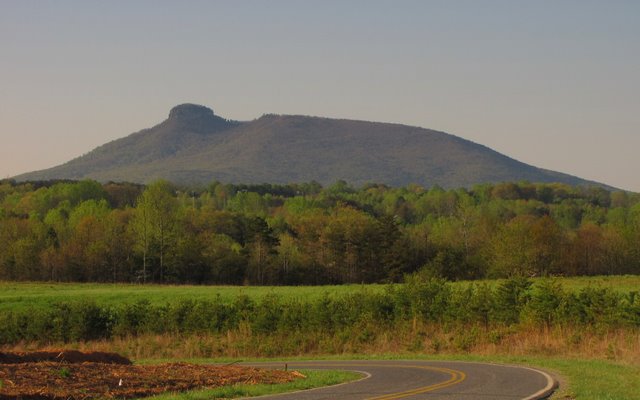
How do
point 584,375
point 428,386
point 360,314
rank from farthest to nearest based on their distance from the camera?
1. point 360,314
2. point 584,375
3. point 428,386

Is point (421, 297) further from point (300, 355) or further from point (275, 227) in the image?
point (275, 227)

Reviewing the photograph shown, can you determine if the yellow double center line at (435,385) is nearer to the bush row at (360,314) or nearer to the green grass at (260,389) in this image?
the green grass at (260,389)

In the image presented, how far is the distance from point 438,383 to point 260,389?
5.29 metres

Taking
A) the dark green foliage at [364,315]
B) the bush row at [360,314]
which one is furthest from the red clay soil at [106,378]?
the bush row at [360,314]

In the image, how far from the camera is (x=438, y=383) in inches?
929

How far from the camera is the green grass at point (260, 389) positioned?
20.1 metres

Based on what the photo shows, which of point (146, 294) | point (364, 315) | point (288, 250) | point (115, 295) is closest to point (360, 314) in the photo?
point (364, 315)

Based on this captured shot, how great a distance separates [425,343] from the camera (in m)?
40.7

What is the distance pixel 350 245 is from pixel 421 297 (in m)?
63.4

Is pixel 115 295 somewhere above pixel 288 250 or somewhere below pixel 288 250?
below

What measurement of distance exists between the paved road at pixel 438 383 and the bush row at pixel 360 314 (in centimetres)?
1178

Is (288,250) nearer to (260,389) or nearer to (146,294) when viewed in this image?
(146,294)

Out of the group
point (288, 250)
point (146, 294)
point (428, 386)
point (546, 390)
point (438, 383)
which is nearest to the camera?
point (546, 390)

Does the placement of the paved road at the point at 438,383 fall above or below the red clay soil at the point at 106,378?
below
